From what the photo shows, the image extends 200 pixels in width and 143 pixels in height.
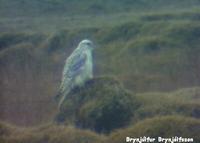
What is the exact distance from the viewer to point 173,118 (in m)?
7.36

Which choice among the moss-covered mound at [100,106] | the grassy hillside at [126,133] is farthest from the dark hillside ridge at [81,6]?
the grassy hillside at [126,133]

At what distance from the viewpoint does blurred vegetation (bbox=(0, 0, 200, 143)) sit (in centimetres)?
805

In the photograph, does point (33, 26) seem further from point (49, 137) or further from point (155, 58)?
point (49, 137)

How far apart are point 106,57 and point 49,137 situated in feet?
43.7

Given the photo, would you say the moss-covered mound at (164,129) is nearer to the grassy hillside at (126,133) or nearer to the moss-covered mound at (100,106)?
the grassy hillside at (126,133)

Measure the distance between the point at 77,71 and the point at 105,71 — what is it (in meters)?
8.52

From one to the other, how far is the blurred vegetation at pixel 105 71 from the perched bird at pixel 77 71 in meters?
0.13

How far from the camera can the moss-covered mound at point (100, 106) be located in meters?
8.74

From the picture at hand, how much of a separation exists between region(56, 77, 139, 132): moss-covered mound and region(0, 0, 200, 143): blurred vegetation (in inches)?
0.5

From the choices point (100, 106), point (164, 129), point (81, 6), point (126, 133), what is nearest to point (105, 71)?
point (100, 106)

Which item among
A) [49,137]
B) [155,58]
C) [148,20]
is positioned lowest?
[49,137]

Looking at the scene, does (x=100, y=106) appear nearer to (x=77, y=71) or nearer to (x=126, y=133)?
(x=77, y=71)

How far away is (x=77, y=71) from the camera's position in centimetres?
977

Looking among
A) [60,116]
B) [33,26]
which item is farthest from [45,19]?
[60,116]
